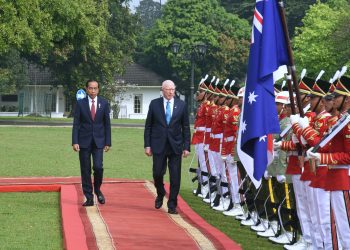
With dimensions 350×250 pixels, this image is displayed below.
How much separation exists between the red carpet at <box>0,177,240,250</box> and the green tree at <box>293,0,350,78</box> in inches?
1925

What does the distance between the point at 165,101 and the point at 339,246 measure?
5480mm

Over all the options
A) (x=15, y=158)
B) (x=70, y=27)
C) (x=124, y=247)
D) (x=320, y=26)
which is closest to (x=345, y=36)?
(x=320, y=26)

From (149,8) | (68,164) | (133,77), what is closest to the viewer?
(68,164)

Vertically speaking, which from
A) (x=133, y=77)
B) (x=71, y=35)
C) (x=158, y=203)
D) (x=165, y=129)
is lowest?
(x=158, y=203)

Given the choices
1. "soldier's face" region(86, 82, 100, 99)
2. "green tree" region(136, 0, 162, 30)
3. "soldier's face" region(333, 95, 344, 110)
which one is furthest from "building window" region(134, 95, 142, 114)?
"green tree" region(136, 0, 162, 30)

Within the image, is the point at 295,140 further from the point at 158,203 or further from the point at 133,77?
the point at 133,77

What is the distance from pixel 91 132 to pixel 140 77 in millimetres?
70816

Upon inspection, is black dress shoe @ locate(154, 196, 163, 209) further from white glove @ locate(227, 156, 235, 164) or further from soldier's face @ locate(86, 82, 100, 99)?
soldier's face @ locate(86, 82, 100, 99)

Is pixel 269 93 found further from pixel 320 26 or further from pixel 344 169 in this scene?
pixel 320 26

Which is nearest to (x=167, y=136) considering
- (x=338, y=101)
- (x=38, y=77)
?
(x=338, y=101)

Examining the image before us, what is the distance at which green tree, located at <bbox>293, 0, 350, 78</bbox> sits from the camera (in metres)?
66.1

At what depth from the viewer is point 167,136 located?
14094mm

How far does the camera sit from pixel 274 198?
12523 mm

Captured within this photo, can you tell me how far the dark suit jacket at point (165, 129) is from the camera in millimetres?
14094
